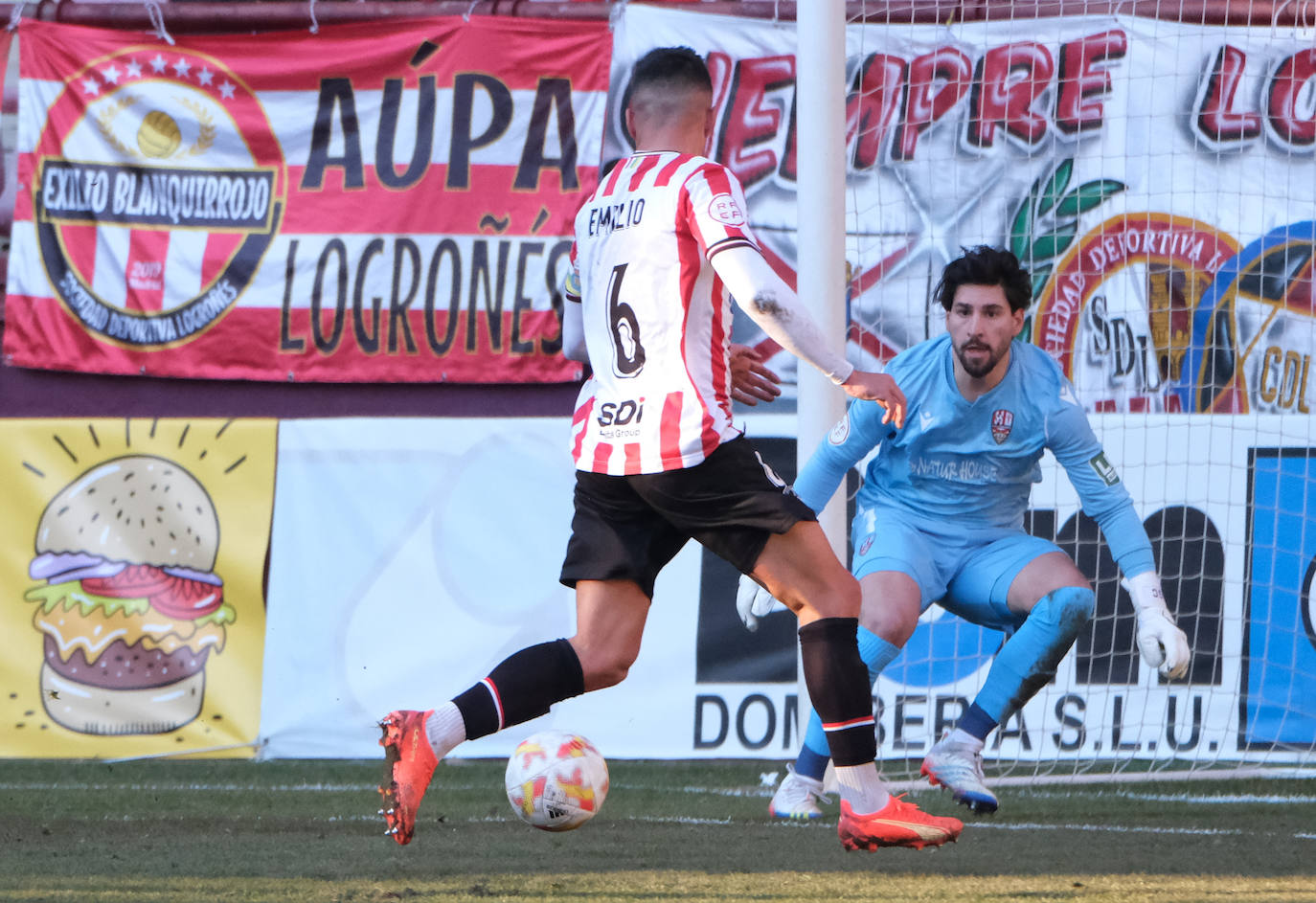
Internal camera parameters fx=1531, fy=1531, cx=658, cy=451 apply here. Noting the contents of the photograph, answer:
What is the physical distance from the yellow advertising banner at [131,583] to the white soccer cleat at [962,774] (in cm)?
349

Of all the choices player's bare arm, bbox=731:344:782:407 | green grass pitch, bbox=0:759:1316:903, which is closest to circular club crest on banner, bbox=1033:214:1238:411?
green grass pitch, bbox=0:759:1316:903

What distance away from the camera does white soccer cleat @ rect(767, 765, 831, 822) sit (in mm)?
4617

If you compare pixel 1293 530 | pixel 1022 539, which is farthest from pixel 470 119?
Result: pixel 1293 530

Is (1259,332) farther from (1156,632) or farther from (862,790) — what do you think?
(862,790)

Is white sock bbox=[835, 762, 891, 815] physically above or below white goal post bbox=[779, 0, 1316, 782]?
below

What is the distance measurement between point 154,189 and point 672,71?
15.5 feet

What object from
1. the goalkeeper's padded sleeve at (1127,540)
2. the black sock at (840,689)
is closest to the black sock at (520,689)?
the black sock at (840,689)

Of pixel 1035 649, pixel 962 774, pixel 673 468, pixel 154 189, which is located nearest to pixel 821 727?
pixel 962 774

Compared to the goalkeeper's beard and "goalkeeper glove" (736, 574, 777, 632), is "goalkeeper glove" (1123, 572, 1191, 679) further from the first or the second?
"goalkeeper glove" (736, 574, 777, 632)

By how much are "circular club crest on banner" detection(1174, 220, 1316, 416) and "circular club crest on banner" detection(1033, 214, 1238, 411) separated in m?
0.07

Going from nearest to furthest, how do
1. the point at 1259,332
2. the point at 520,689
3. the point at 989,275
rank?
the point at 520,689 < the point at 989,275 < the point at 1259,332

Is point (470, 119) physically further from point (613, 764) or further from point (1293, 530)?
point (1293, 530)

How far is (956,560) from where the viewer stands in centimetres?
479

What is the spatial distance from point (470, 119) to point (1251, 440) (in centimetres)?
388
